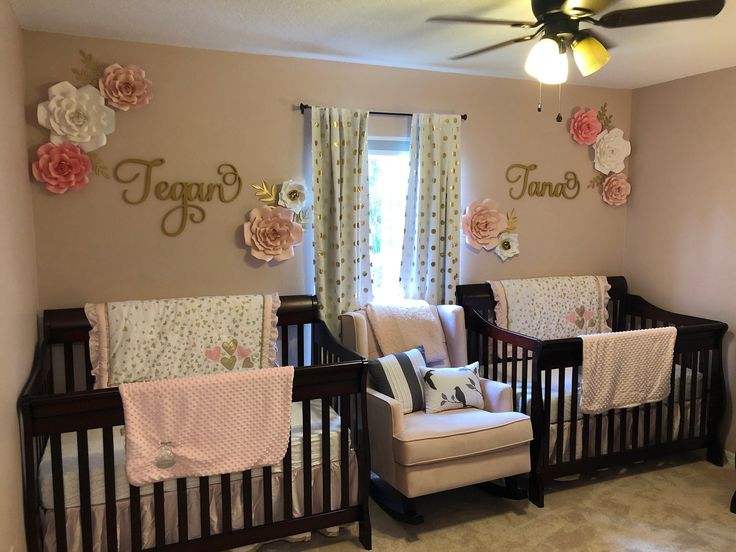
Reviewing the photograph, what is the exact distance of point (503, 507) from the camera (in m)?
3.05

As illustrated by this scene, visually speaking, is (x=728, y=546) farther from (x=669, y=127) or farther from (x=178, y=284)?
(x=178, y=284)

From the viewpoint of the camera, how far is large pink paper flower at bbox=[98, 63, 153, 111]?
292 centimetres

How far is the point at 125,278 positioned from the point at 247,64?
49.7 inches

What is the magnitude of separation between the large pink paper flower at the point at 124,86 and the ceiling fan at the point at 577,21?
1.43m

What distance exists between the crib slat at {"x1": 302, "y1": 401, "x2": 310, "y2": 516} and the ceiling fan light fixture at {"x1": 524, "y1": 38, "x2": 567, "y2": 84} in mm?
1594

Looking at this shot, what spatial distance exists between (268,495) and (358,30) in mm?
2061

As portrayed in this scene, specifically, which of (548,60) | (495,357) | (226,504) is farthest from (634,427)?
(226,504)

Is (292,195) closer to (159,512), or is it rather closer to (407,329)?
(407,329)

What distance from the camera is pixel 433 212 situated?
144 inches

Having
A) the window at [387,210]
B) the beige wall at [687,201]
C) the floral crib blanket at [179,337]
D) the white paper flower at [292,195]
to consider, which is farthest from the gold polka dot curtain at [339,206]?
the beige wall at [687,201]

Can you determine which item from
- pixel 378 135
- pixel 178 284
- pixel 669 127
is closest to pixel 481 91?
pixel 378 135

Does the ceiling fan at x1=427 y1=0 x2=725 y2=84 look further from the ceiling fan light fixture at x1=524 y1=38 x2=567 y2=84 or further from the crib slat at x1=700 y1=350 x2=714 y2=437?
the crib slat at x1=700 y1=350 x2=714 y2=437

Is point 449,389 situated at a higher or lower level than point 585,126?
lower

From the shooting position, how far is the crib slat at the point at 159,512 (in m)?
2.36
